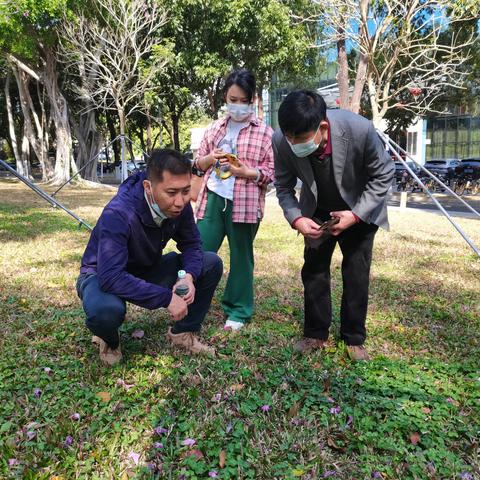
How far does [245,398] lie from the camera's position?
8.33 ft

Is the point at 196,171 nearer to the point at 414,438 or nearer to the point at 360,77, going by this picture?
the point at 414,438

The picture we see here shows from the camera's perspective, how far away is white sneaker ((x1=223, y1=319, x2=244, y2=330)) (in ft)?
11.5

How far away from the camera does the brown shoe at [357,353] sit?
3.00 m

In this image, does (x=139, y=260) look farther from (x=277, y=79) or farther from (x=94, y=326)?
(x=277, y=79)

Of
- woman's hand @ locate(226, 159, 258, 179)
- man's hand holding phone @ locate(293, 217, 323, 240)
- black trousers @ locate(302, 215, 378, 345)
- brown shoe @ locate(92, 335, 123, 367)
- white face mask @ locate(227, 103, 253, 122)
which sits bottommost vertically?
brown shoe @ locate(92, 335, 123, 367)

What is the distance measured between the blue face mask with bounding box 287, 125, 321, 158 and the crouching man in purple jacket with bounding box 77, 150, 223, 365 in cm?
56

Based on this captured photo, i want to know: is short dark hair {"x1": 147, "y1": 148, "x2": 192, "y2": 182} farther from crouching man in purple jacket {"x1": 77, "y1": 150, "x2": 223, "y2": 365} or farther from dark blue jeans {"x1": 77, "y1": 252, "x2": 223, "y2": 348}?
dark blue jeans {"x1": 77, "y1": 252, "x2": 223, "y2": 348}

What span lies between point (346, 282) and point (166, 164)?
1.30 m

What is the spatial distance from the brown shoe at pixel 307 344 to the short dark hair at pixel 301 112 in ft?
4.45

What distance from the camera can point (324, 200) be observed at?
2.98 m

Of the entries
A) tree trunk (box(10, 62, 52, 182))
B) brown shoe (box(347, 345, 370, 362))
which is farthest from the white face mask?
tree trunk (box(10, 62, 52, 182))

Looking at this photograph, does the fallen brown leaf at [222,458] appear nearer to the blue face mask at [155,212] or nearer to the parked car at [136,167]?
the blue face mask at [155,212]

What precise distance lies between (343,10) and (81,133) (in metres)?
13.8

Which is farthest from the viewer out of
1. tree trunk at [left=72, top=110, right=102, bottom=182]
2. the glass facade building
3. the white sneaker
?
the glass facade building
